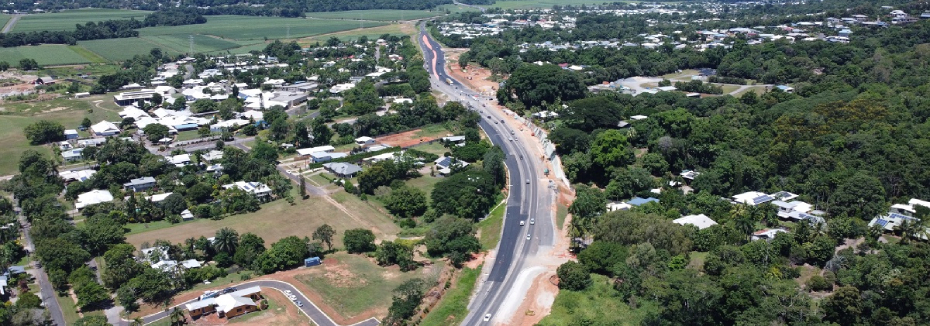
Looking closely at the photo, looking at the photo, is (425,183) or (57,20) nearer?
(425,183)

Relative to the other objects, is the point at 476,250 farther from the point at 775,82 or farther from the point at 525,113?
the point at 775,82

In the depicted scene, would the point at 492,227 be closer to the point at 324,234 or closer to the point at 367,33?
the point at 324,234

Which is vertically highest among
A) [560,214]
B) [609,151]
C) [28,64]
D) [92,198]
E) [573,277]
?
[28,64]

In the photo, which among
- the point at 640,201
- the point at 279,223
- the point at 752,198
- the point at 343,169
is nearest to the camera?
the point at 279,223

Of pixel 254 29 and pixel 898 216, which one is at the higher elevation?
pixel 254 29

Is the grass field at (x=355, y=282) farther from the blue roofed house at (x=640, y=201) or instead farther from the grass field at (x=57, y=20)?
the grass field at (x=57, y=20)

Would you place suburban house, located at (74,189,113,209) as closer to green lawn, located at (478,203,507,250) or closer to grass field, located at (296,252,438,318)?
grass field, located at (296,252,438,318)

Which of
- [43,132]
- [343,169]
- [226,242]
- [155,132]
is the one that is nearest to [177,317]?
[226,242]
